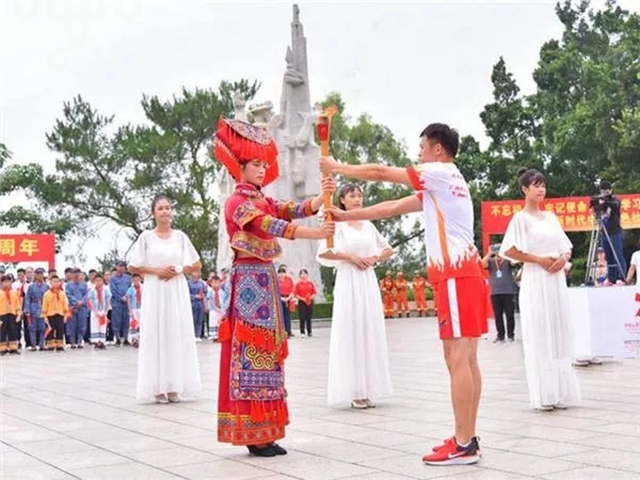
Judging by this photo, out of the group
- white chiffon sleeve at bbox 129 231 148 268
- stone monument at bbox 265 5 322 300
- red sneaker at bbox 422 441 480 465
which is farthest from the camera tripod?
stone monument at bbox 265 5 322 300

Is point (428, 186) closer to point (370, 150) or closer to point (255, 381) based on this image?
point (255, 381)

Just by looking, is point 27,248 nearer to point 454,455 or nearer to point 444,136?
point 444,136

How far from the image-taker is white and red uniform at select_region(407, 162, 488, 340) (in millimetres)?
4676

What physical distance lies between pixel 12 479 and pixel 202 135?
34213 mm

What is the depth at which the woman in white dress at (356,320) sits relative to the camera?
6.98 m

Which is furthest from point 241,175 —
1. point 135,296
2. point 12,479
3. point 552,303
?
point 135,296

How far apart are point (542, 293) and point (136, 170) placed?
31.8m

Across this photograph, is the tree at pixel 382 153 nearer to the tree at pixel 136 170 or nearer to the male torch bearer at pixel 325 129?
the tree at pixel 136 170

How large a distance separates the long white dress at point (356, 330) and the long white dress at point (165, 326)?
56.4 inches

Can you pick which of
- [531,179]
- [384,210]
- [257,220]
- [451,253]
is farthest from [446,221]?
[531,179]

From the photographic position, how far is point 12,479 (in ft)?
14.8

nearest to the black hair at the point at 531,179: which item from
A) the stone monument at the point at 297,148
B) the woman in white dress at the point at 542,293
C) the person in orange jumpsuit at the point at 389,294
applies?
the woman in white dress at the point at 542,293

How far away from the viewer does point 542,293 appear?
6.67 meters

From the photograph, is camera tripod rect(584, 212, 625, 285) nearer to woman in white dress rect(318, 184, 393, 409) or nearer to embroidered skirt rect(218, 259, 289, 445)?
woman in white dress rect(318, 184, 393, 409)
